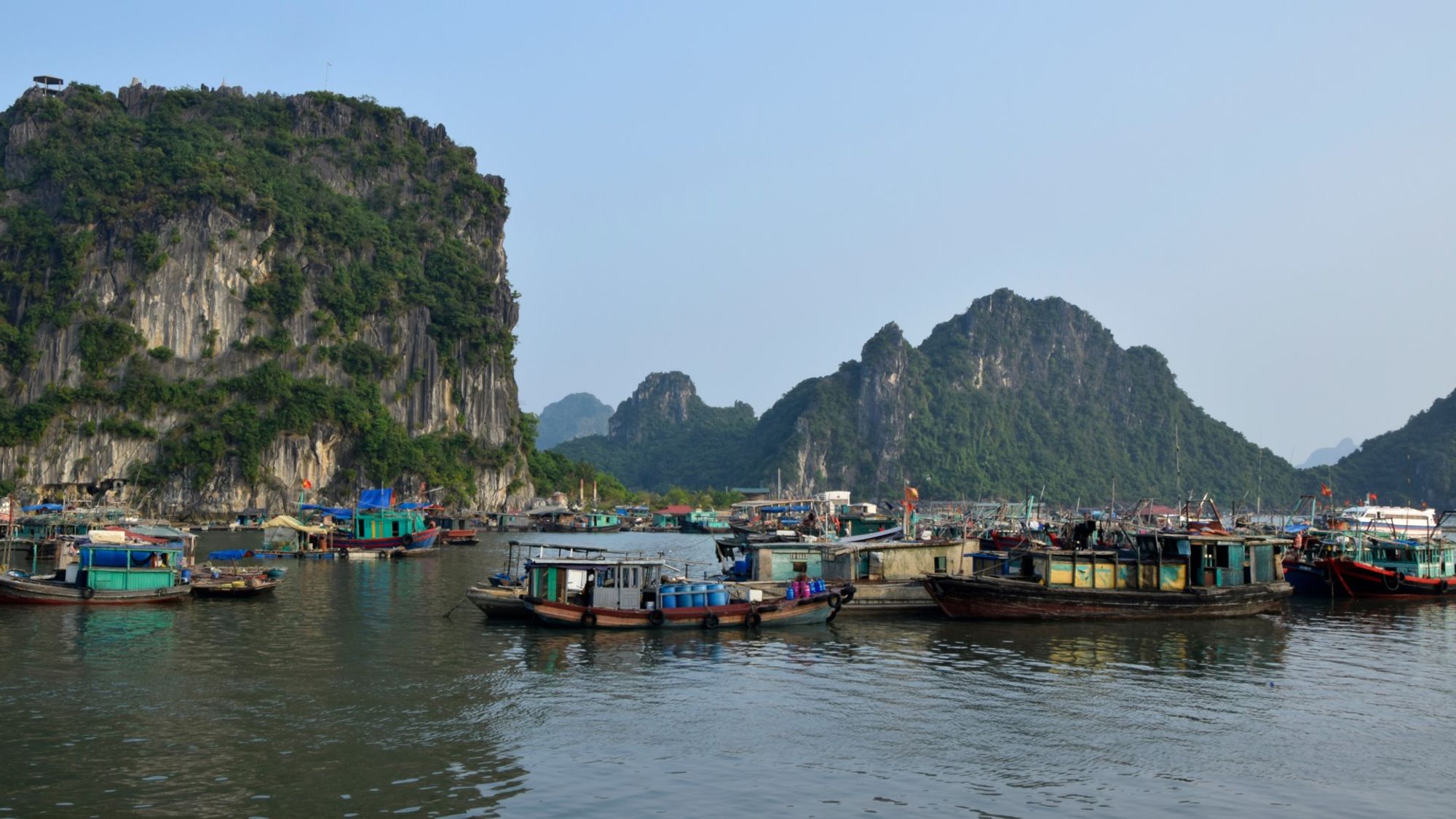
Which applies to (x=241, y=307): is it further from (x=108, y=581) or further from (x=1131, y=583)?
(x=1131, y=583)

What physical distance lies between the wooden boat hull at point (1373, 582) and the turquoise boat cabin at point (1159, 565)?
7811 mm

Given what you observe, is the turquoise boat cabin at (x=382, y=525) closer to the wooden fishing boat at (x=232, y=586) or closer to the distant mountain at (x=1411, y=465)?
the wooden fishing boat at (x=232, y=586)

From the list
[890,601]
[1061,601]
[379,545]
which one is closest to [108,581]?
[890,601]

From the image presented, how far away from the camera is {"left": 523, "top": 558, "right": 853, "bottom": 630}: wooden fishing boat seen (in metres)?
30.4

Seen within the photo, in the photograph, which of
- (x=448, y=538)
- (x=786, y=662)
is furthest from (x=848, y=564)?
(x=448, y=538)

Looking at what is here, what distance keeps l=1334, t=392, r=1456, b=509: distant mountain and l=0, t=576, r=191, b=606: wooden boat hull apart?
7015 inches

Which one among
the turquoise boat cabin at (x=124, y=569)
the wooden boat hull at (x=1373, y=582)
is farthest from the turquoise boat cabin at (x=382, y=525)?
the wooden boat hull at (x=1373, y=582)

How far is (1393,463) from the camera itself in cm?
18338

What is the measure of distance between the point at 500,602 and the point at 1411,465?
620 feet

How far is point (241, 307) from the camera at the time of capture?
342 feet

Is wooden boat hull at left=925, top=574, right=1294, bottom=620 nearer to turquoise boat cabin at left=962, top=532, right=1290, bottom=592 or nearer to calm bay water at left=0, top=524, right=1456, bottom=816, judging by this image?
turquoise boat cabin at left=962, top=532, right=1290, bottom=592

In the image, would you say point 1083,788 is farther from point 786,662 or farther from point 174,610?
point 174,610

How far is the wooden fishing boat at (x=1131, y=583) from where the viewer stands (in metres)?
33.4

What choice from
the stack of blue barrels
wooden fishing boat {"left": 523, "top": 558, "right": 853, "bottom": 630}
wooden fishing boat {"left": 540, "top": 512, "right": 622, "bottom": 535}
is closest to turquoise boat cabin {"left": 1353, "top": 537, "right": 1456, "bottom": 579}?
wooden fishing boat {"left": 523, "top": 558, "right": 853, "bottom": 630}
